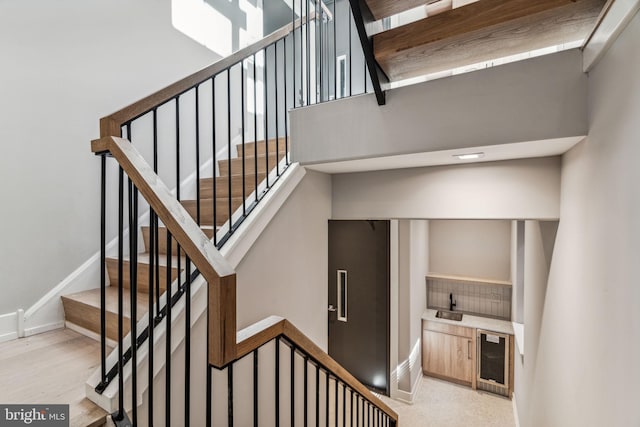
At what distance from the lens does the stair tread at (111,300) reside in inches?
64.8

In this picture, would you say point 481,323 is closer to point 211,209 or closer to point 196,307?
point 211,209

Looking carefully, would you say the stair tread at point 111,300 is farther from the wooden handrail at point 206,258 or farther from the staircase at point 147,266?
the wooden handrail at point 206,258

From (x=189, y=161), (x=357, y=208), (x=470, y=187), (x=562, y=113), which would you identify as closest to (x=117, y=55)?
(x=189, y=161)

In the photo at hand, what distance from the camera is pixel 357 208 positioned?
7.94ft

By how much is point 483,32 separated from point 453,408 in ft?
13.9

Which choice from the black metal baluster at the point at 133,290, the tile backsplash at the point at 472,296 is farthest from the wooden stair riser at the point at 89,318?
the tile backsplash at the point at 472,296

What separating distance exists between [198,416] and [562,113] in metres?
2.06

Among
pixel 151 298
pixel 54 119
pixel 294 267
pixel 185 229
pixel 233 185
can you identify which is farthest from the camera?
pixel 233 185

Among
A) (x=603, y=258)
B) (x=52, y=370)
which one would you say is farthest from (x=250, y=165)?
(x=603, y=258)

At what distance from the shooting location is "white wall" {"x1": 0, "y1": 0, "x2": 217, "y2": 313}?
5.98 feet

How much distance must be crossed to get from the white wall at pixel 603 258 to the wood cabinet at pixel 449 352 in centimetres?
273

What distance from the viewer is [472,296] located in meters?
4.88

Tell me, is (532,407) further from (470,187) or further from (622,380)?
(622,380)

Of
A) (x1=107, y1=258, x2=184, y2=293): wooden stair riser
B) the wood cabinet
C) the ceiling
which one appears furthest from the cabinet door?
(x1=107, y1=258, x2=184, y2=293): wooden stair riser
